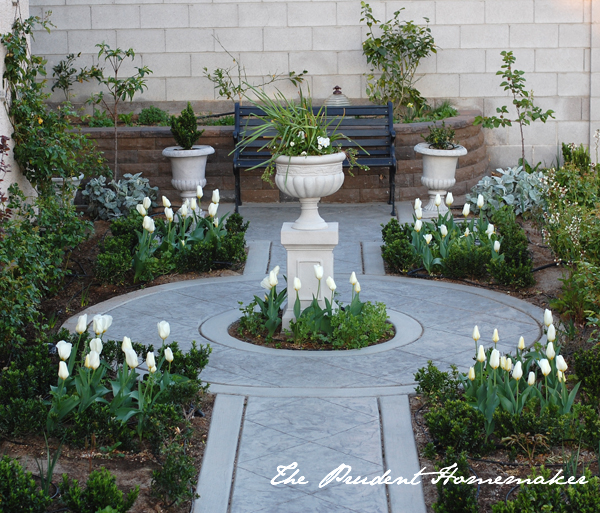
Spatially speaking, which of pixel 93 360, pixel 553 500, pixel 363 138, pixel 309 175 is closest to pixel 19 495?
pixel 93 360

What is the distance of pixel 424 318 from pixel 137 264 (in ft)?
8.46

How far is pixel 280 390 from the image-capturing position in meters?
5.01

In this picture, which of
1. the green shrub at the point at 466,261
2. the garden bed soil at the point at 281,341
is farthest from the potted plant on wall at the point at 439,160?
the garden bed soil at the point at 281,341

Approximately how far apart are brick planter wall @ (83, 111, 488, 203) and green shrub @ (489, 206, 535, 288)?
9.43 ft

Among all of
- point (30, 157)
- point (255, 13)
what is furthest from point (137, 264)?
point (255, 13)

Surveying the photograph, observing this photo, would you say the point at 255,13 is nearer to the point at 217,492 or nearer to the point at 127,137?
the point at 127,137

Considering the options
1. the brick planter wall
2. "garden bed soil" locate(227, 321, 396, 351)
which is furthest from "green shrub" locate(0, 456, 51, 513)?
the brick planter wall

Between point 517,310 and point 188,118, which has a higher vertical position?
point 188,118

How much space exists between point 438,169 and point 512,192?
2.92 ft

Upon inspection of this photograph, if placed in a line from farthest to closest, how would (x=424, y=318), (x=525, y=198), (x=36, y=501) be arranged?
(x=525, y=198) < (x=424, y=318) < (x=36, y=501)

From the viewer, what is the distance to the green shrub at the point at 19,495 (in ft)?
11.3

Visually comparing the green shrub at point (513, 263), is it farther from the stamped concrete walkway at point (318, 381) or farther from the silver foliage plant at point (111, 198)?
the silver foliage plant at point (111, 198)

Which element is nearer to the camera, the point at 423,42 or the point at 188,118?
the point at 188,118

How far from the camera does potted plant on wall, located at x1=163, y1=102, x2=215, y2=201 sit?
9602 mm
